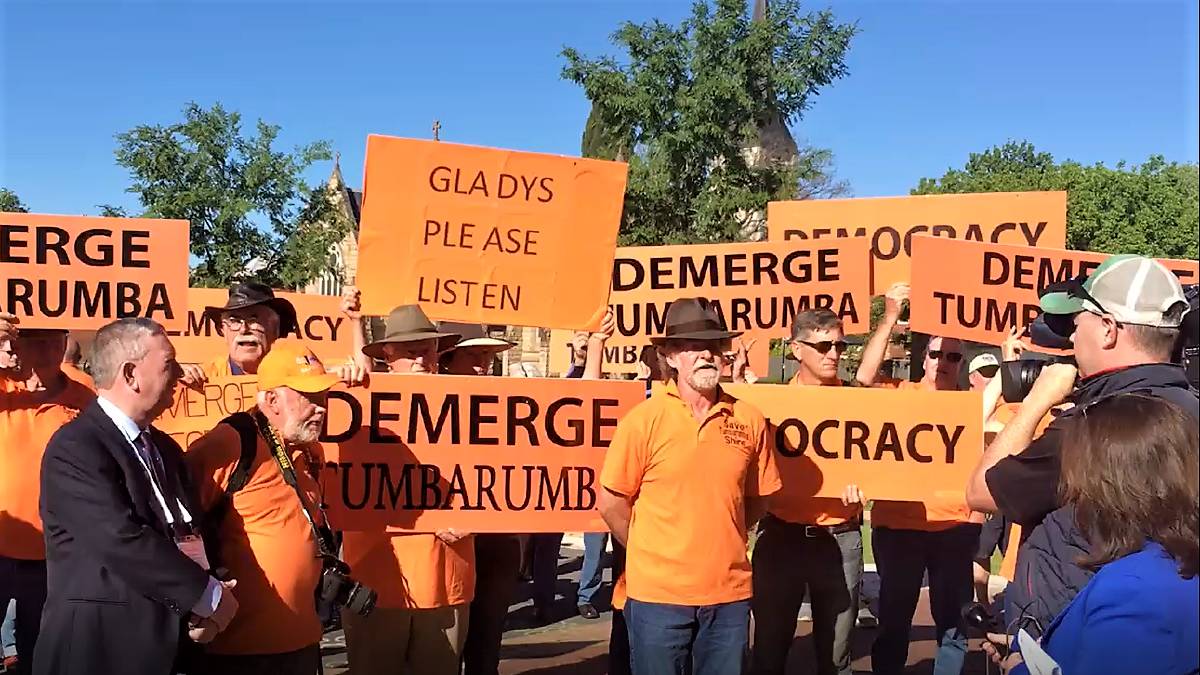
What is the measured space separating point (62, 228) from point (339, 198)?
865 inches

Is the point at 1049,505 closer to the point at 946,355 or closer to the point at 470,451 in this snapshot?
the point at 470,451

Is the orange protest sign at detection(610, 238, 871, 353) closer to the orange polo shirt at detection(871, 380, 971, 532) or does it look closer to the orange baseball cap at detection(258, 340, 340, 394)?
the orange polo shirt at detection(871, 380, 971, 532)

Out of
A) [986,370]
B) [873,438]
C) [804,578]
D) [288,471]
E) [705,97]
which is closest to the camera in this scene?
[288,471]

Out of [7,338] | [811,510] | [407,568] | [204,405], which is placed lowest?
[407,568]

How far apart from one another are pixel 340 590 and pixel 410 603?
2.36 feet

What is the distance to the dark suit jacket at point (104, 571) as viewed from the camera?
9.68 ft

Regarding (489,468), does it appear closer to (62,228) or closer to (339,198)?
(62,228)

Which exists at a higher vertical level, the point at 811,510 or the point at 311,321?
the point at 311,321

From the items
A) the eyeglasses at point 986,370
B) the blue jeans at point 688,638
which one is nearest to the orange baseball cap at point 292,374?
the blue jeans at point 688,638

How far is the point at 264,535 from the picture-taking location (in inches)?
132

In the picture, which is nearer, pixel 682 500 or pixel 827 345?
pixel 682 500

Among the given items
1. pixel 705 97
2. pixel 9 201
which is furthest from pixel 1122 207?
pixel 9 201

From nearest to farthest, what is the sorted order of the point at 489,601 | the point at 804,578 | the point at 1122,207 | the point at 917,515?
the point at 804,578
the point at 489,601
the point at 917,515
the point at 1122,207

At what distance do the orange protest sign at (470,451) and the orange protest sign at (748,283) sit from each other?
1.24 meters
